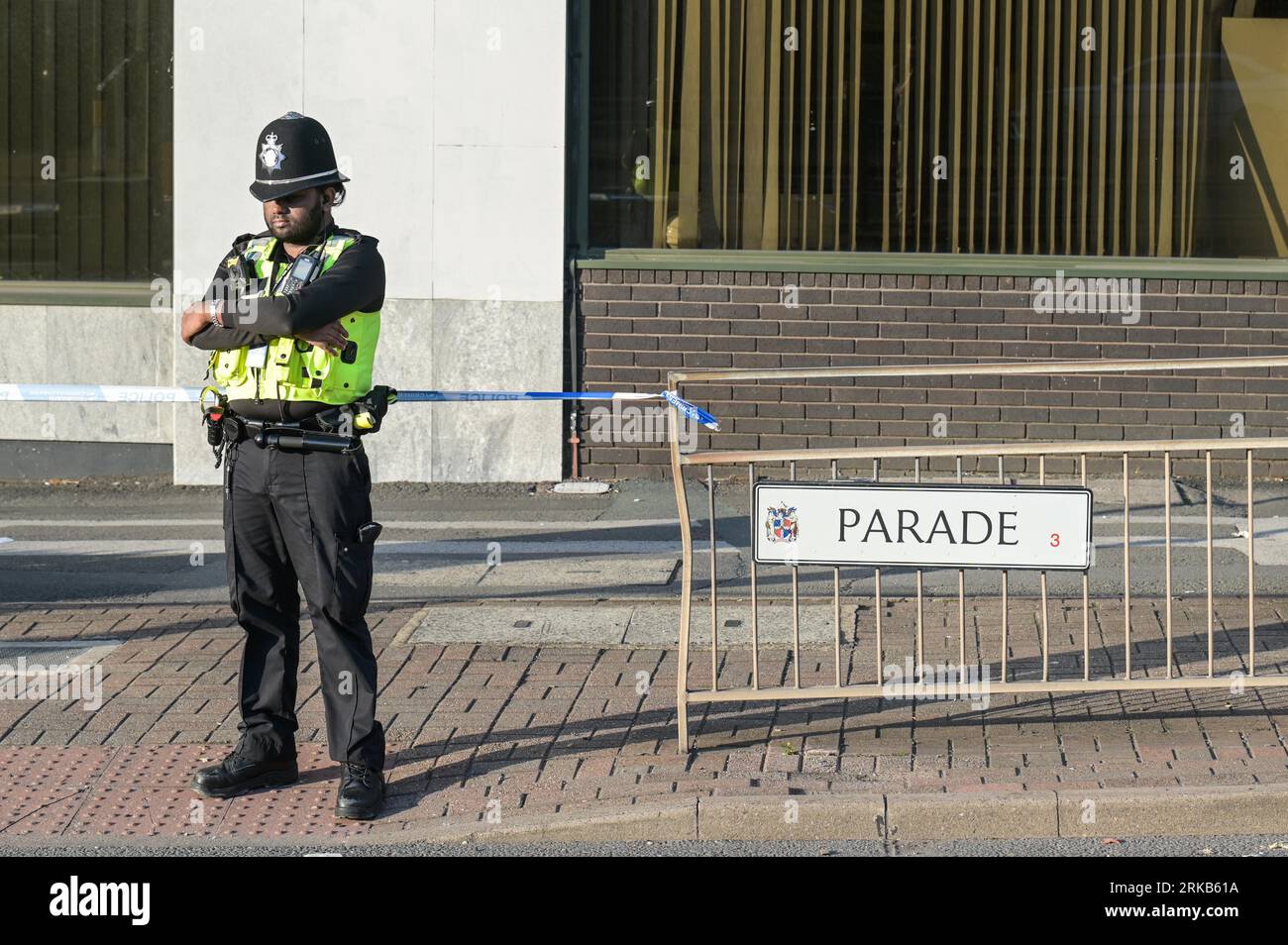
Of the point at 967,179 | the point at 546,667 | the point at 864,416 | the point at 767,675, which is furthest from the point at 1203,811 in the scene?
the point at 967,179

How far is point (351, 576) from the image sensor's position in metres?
5.40

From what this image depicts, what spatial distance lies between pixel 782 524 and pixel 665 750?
34.3 inches

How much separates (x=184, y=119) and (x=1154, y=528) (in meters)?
6.30

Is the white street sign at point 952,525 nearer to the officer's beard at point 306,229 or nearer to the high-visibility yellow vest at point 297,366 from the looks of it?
the high-visibility yellow vest at point 297,366

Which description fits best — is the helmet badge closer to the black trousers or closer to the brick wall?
the black trousers

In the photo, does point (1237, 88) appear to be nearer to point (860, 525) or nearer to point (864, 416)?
point (864, 416)

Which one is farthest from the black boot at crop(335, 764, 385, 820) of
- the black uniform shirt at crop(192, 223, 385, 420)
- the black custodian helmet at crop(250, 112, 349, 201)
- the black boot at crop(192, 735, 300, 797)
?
the black custodian helmet at crop(250, 112, 349, 201)

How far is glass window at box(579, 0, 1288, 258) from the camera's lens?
1112cm

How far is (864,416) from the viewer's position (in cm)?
1107

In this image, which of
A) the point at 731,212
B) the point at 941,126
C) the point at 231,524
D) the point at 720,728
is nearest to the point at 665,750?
the point at 720,728

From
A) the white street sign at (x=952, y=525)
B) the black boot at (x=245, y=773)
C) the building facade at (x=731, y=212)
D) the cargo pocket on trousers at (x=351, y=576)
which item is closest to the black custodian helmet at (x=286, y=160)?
A: the cargo pocket on trousers at (x=351, y=576)

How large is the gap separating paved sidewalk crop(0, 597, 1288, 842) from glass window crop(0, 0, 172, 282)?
487 centimetres

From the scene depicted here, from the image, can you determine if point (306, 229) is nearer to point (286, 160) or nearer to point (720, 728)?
point (286, 160)

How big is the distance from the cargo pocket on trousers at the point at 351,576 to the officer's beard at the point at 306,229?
0.92 meters
